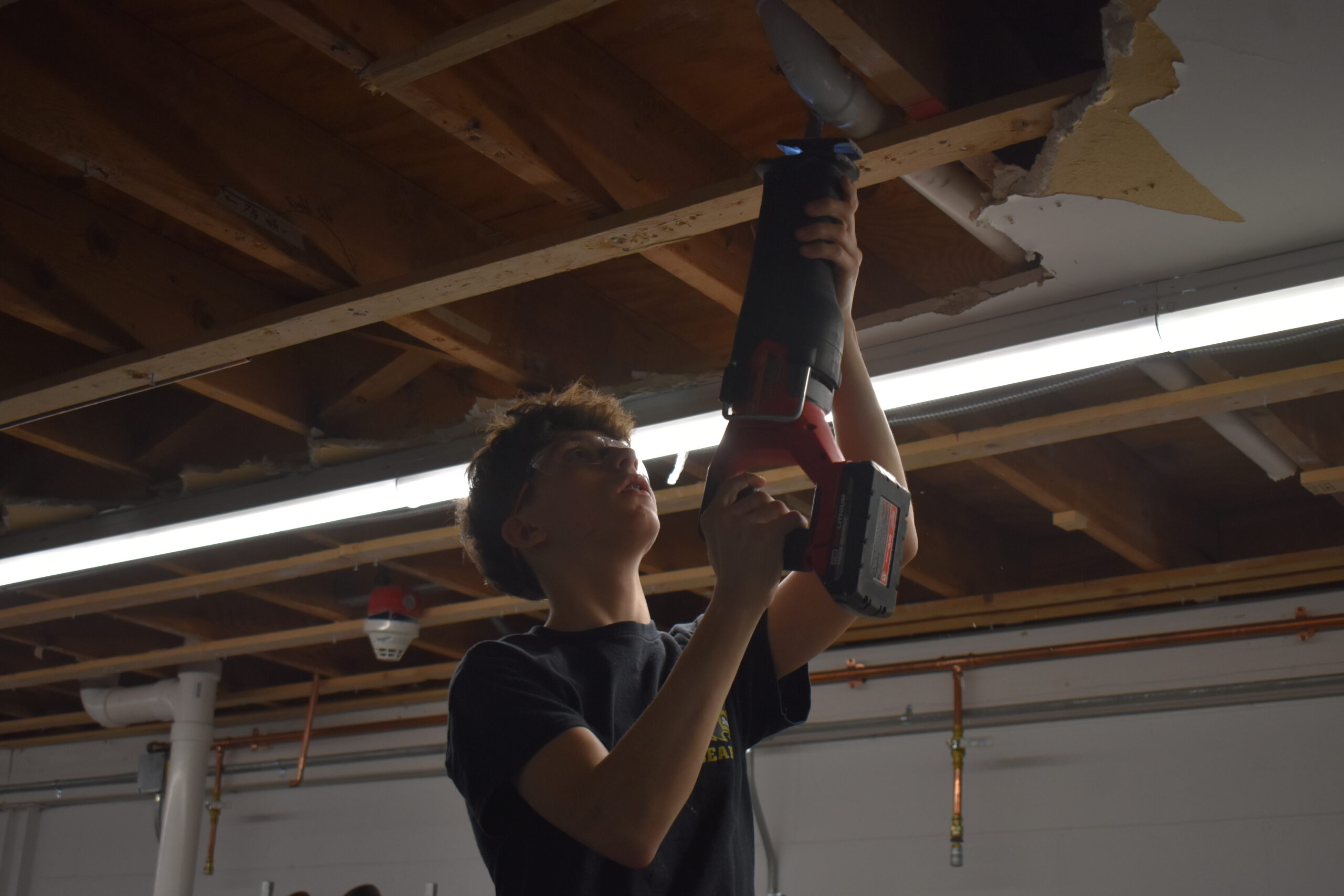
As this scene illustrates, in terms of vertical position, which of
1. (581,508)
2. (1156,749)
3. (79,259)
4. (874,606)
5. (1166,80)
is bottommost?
(874,606)

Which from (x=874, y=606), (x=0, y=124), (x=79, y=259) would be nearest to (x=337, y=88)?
(x=0, y=124)

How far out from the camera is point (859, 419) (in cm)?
142

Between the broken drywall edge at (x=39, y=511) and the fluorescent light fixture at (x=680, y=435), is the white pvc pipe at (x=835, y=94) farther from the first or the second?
the broken drywall edge at (x=39, y=511)

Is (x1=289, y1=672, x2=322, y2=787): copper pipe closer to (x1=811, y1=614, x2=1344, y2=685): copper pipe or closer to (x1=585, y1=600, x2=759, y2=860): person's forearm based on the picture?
(x1=811, y1=614, x2=1344, y2=685): copper pipe

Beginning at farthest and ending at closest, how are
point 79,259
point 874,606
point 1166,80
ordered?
point 79,259 → point 1166,80 → point 874,606

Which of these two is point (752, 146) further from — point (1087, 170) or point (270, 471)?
point (270, 471)

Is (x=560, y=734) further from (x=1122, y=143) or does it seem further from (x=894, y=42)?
(x=1122, y=143)

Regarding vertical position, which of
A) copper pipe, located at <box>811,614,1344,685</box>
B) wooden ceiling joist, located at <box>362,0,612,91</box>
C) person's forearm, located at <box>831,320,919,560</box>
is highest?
wooden ceiling joist, located at <box>362,0,612,91</box>

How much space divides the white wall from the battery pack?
2965mm

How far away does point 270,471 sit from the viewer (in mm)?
3152

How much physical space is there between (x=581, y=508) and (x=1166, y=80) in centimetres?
99

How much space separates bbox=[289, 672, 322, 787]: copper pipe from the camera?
524cm

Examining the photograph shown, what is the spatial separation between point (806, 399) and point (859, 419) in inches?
9.3

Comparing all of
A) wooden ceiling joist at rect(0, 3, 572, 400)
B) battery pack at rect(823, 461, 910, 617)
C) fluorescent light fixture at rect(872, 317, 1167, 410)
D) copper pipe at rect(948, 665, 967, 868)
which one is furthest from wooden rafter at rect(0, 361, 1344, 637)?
battery pack at rect(823, 461, 910, 617)
